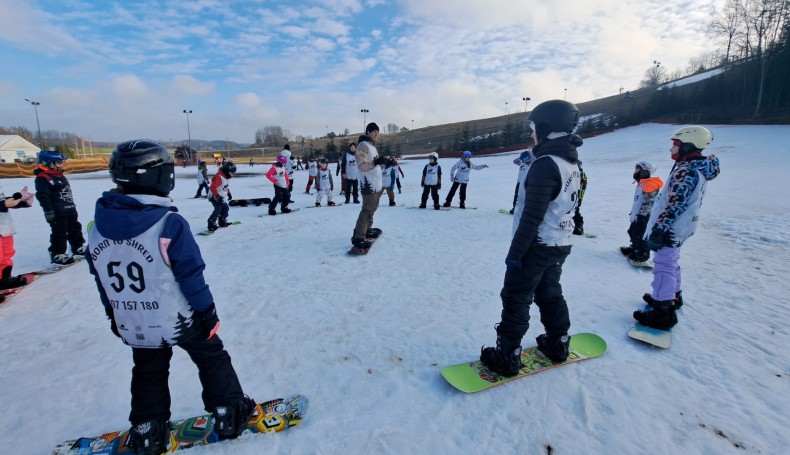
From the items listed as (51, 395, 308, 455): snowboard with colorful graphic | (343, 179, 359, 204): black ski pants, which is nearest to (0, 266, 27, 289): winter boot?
(51, 395, 308, 455): snowboard with colorful graphic

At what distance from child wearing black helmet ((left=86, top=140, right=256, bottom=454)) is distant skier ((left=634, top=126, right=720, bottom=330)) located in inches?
165

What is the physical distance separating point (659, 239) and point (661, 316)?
2.68 feet

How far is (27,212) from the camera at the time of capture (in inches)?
488

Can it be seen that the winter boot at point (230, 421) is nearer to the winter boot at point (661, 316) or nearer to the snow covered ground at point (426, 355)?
the snow covered ground at point (426, 355)

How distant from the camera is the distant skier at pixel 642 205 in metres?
5.75

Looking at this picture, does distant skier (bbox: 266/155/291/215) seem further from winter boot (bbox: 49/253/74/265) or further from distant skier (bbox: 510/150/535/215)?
distant skier (bbox: 510/150/535/215)

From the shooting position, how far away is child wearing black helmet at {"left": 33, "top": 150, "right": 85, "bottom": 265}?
19.5 ft

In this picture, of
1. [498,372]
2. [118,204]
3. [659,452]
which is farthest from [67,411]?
[659,452]

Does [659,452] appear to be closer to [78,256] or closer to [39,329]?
[39,329]

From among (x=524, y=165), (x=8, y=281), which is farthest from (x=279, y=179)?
(x=524, y=165)

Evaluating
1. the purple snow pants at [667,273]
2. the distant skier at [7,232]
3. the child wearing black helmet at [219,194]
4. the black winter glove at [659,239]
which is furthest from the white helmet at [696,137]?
the child wearing black helmet at [219,194]

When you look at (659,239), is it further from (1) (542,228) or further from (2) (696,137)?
(1) (542,228)

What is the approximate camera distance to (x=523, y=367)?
9.81 ft

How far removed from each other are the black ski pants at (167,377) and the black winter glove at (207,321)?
9 centimetres
